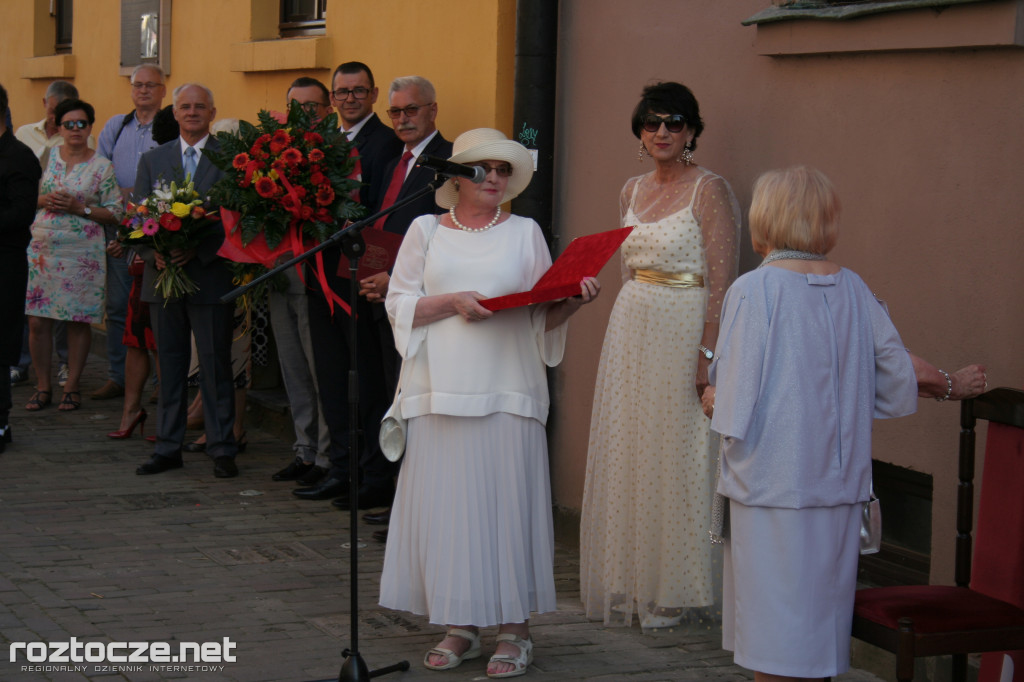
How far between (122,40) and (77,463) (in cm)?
564

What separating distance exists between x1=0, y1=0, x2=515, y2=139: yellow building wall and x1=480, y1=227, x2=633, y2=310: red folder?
2625 millimetres

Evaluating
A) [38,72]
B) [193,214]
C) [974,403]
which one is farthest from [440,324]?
[38,72]

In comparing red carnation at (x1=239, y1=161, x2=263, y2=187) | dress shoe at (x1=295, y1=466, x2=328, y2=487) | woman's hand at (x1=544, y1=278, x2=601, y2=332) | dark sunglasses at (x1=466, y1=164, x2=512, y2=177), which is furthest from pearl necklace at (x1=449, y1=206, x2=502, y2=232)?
dress shoe at (x1=295, y1=466, x2=328, y2=487)

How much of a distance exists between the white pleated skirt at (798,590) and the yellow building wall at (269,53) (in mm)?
3951

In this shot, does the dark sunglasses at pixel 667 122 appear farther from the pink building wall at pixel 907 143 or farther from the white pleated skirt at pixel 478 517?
the white pleated skirt at pixel 478 517

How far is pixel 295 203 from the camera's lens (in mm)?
7352

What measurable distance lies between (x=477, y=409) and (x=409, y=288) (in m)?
0.56

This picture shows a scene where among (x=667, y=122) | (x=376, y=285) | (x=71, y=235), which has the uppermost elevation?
(x=667, y=122)

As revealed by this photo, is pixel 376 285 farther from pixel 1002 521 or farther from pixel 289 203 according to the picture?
pixel 1002 521

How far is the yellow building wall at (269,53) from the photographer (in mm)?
7582

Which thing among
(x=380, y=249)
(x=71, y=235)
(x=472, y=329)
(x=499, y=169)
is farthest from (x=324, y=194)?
(x=71, y=235)

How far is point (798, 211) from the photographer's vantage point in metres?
3.96

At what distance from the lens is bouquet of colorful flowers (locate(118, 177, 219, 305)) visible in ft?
26.5

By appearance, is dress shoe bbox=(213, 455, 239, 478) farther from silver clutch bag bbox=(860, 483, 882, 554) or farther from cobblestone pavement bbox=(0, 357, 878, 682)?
silver clutch bag bbox=(860, 483, 882, 554)
